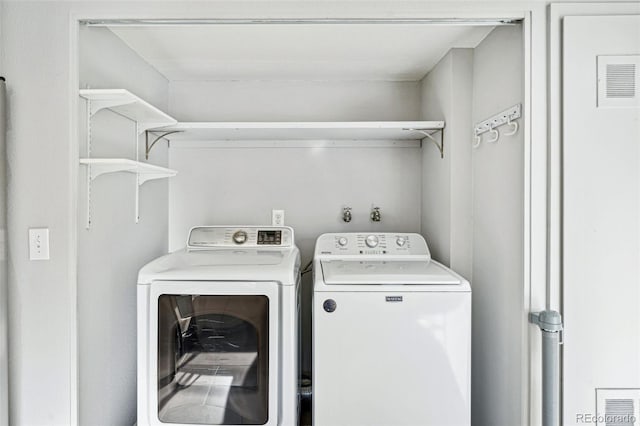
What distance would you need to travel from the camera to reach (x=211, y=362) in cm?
167

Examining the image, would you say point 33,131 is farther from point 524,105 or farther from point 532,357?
point 532,357

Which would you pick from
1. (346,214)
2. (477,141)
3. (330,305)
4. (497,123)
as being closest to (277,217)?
(346,214)

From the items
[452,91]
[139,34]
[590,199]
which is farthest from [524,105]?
[139,34]

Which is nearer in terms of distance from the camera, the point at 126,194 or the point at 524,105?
the point at 524,105

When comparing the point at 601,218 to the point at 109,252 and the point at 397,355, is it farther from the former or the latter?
the point at 109,252

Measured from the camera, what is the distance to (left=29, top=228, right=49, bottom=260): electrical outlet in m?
1.47

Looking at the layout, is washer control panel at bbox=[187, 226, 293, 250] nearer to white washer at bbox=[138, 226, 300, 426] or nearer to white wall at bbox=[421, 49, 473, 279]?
white washer at bbox=[138, 226, 300, 426]

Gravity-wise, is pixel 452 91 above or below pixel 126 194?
above

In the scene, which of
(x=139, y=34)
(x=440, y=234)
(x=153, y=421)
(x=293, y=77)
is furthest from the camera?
(x=293, y=77)

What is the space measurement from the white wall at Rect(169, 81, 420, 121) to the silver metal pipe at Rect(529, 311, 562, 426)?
5.11ft

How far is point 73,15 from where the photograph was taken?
4.87ft

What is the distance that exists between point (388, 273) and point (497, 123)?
827 millimetres

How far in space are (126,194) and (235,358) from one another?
3.25 feet

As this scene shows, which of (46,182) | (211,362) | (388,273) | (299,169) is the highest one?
(299,169)
